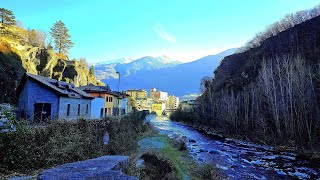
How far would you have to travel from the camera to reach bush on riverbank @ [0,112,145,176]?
11.4 m

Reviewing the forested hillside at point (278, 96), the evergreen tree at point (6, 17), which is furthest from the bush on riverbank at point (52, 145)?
the evergreen tree at point (6, 17)

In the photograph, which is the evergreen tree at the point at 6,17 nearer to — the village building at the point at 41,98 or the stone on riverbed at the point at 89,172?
the village building at the point at 41,98

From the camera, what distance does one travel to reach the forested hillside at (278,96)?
1276 inches

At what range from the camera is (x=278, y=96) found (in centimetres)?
3788

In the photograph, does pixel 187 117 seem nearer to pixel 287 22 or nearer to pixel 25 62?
pixel 287 22

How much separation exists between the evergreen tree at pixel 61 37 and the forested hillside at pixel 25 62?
98 cm

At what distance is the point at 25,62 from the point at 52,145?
48706mm

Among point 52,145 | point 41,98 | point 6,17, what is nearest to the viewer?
point 52,145

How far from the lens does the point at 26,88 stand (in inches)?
1141

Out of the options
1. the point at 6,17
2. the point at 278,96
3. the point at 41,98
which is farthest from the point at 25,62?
the point at 278,96

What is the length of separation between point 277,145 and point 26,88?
1287 inches

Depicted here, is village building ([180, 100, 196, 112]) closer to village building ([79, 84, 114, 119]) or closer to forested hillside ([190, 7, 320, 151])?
forested hillside ([190, 7, 320, 151])

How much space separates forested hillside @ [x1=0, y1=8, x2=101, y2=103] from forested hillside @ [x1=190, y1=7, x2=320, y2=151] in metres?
39.8

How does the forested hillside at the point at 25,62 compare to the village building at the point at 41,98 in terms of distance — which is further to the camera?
the forested hillside at the point at 25,62
